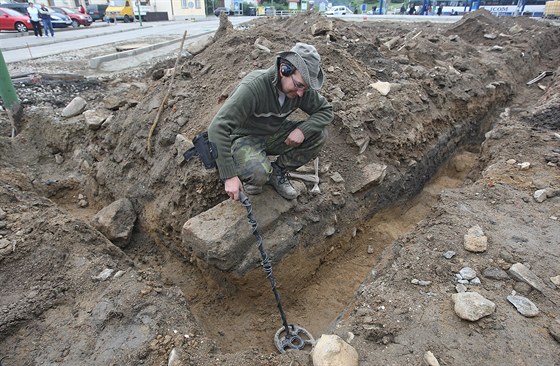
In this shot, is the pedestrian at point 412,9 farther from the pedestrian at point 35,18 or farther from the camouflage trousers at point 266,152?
the camouflage trousers at point 266,152

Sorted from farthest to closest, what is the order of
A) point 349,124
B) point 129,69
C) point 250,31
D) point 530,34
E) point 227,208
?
point 530,34 < point 129,69 < point 250,31 < point 349,124 < point 227,208

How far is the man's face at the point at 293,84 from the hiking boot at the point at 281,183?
87cm

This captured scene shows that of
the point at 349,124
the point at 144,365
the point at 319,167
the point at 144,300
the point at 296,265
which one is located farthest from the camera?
the point at 349,124

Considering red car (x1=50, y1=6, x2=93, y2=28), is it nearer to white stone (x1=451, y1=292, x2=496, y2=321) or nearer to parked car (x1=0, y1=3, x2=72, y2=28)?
parked car (x1=0, y1=3, x2=72, y2=28)

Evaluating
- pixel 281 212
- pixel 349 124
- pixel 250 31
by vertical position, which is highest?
pixel 250 31

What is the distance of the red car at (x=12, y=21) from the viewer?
16.6m

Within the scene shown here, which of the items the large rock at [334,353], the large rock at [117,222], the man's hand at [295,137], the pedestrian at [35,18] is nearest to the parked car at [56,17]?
the pedestrian at [35,18]

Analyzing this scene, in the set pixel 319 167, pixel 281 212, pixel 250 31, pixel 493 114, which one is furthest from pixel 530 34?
pixel 281 212

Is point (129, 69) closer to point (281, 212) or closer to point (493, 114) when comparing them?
point (281, 212)

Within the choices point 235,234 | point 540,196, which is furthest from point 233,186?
point 540,196

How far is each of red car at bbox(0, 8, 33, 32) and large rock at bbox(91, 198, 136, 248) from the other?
59.7 feet

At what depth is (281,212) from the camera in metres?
3.45

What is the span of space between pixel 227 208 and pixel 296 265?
917 millimetres

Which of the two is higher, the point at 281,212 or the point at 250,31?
the point at 250,31
